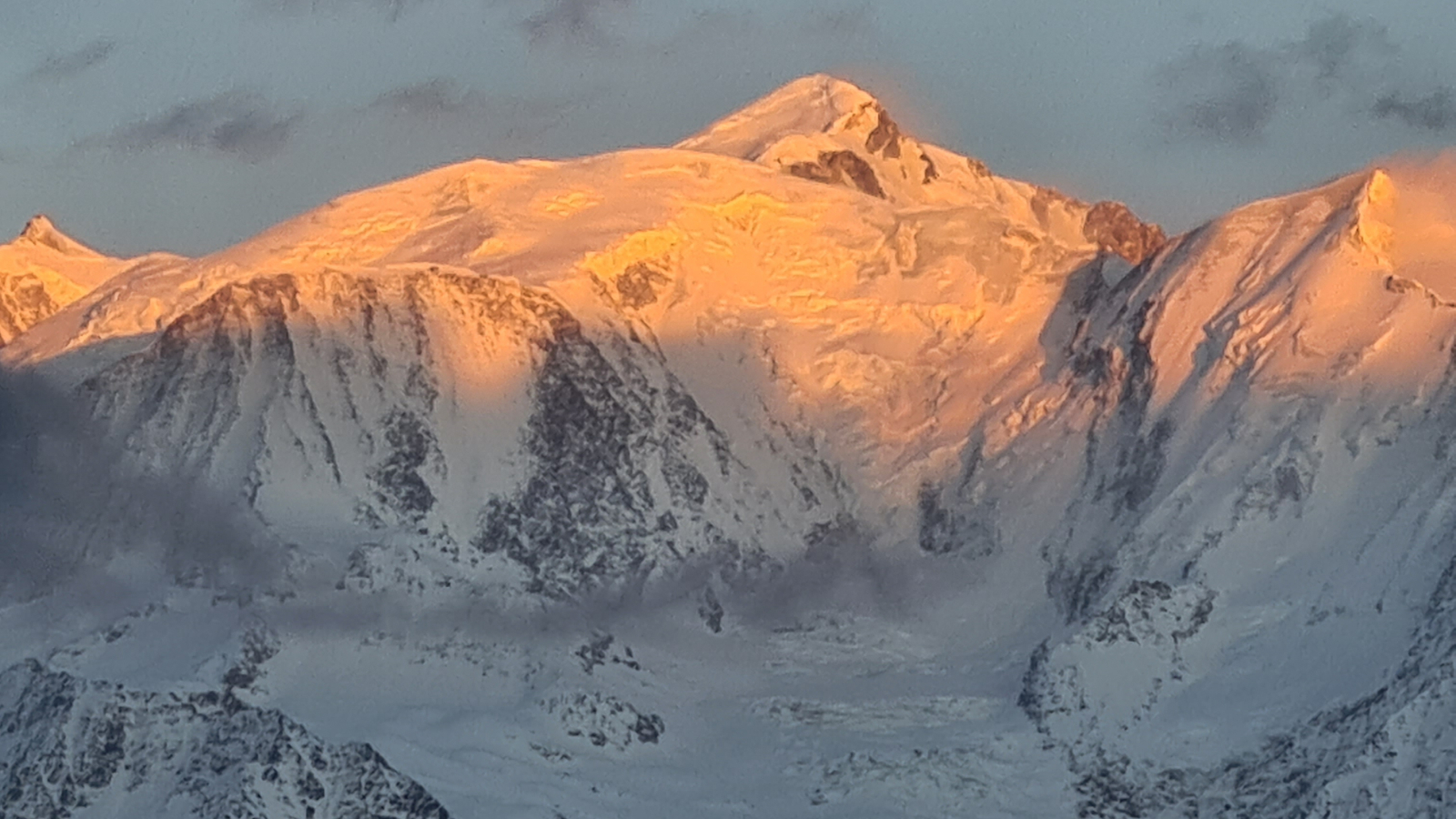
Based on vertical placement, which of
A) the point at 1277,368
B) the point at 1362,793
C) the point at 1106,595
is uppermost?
the point at 1277,368

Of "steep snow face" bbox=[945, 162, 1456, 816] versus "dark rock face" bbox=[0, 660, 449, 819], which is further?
"steep snow face" bbox=[945, 162, 1456, 816]

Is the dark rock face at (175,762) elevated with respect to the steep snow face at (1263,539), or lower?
lower

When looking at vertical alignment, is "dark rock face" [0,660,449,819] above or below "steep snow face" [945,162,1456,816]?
below

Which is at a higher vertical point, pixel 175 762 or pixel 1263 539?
pixel 1263 539

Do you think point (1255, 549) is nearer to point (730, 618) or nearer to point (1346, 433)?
point (1346, 433)

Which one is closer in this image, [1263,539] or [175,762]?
[175,762]

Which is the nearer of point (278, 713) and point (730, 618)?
point (278, 713)

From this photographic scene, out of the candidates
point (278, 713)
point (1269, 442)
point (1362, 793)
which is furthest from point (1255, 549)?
point (278, 713)

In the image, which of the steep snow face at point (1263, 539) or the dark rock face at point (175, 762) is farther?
the steep snow face at point (1263, 539)
